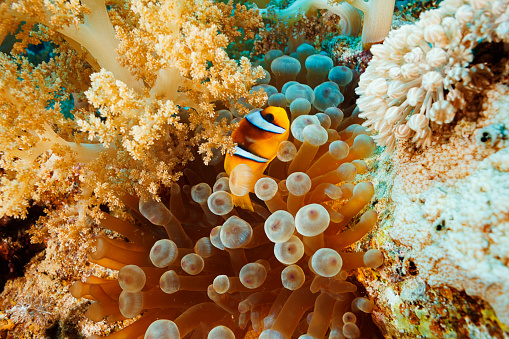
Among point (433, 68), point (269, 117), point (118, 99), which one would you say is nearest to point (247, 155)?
point (269, 117)

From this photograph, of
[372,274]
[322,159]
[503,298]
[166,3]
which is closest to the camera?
[503,298]

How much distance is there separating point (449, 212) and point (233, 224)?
891 millimetres

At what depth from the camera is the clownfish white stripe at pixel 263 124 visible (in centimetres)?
175

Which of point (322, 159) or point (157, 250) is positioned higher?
point (322, 159)

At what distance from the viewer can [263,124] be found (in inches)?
69.5

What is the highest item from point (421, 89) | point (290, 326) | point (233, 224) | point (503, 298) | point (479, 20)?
point (479, 20)

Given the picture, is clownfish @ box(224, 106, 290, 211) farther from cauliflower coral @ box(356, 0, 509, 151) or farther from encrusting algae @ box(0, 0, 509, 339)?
cauliflower coral @ box(356, 0, 509, 151)

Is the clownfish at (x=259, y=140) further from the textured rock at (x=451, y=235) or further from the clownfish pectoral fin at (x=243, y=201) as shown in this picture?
the textured rock at (x=451, y=235)

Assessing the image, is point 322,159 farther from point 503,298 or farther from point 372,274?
point 503,298

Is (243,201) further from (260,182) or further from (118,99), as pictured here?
(118,99)

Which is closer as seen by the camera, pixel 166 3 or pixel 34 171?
pixel 166 3

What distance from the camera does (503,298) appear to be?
94 centimetres

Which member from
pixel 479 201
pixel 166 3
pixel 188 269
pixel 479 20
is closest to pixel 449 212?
pixel 479 201

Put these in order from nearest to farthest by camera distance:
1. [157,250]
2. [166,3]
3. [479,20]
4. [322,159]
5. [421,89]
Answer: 1. [479,20]
2. [421,89]
3. [157,250]
4. [166,3]
5. [322,159]
